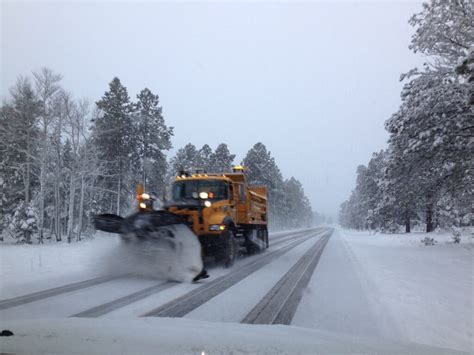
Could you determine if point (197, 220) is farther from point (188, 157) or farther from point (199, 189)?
point (188, 157)

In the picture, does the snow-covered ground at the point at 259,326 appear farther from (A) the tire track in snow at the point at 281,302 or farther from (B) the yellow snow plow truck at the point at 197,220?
(B) the yellow snow plow truck at the point at 197,220

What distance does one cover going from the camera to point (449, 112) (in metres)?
14.6

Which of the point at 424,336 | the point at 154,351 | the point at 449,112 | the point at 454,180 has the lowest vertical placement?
the point at 424,336

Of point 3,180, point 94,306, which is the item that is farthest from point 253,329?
point 3,180

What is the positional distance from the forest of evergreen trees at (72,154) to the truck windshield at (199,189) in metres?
0.79

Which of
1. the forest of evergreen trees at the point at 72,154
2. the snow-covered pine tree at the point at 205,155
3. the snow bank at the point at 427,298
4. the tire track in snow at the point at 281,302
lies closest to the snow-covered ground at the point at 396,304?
the snow bank at the point at 427,298

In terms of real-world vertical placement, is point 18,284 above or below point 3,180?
below

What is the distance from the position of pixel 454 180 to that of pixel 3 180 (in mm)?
36478

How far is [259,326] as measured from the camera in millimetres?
5059

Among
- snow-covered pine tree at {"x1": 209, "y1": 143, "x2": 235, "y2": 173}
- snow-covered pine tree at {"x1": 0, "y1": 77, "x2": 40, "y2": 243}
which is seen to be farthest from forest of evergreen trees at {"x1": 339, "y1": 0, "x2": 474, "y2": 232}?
snow-covered pine tree at {"x1": 209, "y1": 143, "x2": 235, "y2": 173}

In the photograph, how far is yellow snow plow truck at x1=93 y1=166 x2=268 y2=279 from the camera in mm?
9664

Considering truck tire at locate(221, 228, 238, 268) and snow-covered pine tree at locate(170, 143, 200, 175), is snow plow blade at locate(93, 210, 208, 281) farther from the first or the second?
snow-covered pine tree at locate(170, 143, 200, 175)

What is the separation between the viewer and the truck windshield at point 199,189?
525 inches

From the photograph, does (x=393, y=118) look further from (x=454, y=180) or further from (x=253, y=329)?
(x=253, y=329)
